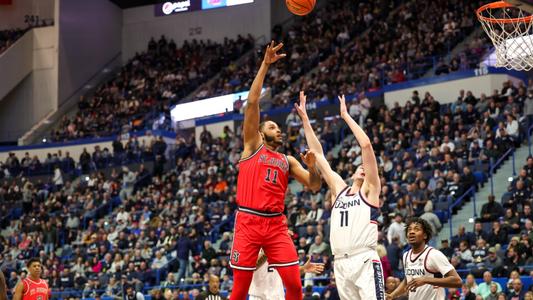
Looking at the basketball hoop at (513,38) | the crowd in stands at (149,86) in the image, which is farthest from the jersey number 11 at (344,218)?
the crowd in stands at (149,86)

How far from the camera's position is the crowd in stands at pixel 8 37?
131ft

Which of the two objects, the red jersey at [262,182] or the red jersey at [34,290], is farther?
the red jersey at [34,290]

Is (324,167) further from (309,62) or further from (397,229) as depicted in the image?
(309,62)

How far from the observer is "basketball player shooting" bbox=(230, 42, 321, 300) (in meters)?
8.69

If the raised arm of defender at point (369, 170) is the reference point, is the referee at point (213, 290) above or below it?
below

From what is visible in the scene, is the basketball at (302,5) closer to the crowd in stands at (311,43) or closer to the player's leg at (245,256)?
the player's leg at (245,256)

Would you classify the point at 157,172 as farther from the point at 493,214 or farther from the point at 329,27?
the point at 493,214

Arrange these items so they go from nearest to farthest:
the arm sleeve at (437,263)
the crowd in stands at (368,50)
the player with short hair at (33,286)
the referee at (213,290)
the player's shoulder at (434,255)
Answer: the arm sleeve at (437,263), the player's shoulder at (434,255), the referee at (213,290), the player with short hair at (33,286), the crowd in stands at (368,50)

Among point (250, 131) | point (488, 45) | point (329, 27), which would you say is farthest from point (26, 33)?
point (250, 131)

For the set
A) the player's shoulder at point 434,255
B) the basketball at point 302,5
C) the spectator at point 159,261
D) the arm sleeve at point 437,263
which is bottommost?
the spectator at point 159,261

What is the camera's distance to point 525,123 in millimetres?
22156

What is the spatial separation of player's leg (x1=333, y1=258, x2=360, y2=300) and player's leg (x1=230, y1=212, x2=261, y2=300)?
0.91 m

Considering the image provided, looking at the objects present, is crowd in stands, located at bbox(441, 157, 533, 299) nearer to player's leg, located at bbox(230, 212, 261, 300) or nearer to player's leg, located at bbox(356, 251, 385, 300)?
player's leg, located at bbox(356, 251, 385, 300)

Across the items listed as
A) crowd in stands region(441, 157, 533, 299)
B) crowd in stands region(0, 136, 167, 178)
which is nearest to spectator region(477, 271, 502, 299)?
crowd in stands region(441, 157, 533, 299)
